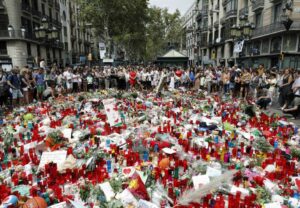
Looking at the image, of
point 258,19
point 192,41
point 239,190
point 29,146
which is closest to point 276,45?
point 258,19

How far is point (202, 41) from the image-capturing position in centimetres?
5428

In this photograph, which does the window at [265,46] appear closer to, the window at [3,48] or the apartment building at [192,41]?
the apartment building at [192,41]

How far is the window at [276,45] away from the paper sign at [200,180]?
27069 millimetres

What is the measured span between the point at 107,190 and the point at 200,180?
1306 millimetres

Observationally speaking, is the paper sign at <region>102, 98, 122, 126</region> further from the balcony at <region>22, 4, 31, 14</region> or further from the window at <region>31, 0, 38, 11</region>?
the window at <region>31, 0, 38, 11</region>

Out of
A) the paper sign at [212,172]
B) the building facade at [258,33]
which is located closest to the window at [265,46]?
the building facade at [258,33]

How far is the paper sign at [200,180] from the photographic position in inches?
137

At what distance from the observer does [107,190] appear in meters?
3.40

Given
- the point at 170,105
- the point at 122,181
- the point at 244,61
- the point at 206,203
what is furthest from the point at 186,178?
the point at 244,61

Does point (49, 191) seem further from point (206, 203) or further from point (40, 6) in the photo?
point (40, 6)

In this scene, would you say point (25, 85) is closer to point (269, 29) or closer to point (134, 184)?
point (134, 184)

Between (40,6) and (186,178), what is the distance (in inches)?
1486

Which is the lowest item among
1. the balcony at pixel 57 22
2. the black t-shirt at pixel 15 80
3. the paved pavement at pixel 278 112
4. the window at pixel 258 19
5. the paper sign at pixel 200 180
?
the paved pavement at pixel 278 112

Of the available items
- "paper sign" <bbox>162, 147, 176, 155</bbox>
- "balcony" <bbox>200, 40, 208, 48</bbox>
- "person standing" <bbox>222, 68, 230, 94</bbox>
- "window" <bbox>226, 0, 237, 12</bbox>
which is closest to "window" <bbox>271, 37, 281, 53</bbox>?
"window" <bbox>226, 0, 237, 12</bbox>
